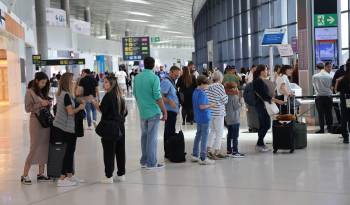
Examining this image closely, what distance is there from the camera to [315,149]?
9.64m

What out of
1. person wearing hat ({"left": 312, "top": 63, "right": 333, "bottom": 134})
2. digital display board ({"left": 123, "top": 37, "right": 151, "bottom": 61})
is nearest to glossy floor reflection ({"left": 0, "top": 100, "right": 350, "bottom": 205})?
person wearing hat ({"left": 312, "top": 63, "right": 333, "bottom": 134})

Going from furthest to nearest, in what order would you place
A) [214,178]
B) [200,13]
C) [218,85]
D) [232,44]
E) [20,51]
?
[200,13] < [232,44] < [20,51] < [218,85] < [214,178]

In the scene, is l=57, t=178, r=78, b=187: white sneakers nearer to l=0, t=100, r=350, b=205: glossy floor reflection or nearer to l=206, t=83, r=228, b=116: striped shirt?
l=0, t=100, r=350, b=205: glossy floor reflection

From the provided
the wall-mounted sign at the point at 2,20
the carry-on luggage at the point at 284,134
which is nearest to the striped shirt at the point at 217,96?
the carry-on luggage at the point at 284,134

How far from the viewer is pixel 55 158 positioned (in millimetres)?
7262

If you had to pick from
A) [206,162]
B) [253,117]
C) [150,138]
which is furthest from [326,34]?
[150,138]

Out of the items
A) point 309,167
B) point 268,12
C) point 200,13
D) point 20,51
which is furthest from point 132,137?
point 200,13

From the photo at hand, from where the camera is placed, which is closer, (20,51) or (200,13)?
(20,51)

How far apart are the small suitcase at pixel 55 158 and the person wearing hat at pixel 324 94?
6.26 meters

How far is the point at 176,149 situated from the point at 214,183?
186cm

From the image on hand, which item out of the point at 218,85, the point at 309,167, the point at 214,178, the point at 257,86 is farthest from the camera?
the point at 257,86

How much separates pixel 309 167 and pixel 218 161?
1472 mm

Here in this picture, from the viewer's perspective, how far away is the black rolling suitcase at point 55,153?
715cm

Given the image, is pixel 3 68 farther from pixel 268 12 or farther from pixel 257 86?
pixel 257 86
